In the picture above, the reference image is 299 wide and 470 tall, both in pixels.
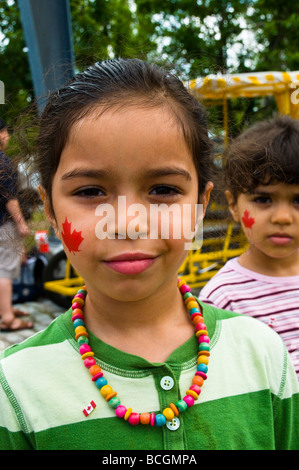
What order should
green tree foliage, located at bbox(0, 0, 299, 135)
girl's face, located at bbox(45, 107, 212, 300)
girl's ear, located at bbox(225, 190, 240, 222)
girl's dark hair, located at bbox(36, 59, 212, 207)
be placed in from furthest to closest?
green tree foliage, located at bbox(0, 0, 299, 135) → girl's ear, located at bbox(225, 190, 240, 222) → girl's dark hair, located at bbox(36, 59, 212, 207) → girl's face, located at bbox(45, 107, 212, 300)

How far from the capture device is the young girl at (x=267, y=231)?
1708 millimetres

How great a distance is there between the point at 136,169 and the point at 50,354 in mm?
504

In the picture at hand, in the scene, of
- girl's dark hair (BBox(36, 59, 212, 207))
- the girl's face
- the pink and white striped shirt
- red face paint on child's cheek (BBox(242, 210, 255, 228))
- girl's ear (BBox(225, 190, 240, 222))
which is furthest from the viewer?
girl's ear (BBox(225, 190, 240, 222))

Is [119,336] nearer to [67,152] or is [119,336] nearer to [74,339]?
[74,339]

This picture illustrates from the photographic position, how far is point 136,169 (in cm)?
92

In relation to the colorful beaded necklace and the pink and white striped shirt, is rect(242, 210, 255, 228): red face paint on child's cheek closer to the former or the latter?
the pink and white striped shirt

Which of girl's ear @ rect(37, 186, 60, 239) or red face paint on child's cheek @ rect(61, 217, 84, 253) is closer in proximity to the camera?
red face paint on child's cheek @ rect(61, 217, 84, 253)

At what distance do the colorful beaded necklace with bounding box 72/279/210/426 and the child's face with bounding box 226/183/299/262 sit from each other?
0.68 metres

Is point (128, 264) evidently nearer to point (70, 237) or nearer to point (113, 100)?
point (70, 237)

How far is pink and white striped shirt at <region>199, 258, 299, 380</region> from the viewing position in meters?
1.68

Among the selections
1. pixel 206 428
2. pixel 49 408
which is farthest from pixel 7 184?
pixel 206 428

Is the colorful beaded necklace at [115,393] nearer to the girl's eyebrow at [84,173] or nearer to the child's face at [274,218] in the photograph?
the girl's eyebrow at [84,173]

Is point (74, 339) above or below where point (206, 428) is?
above

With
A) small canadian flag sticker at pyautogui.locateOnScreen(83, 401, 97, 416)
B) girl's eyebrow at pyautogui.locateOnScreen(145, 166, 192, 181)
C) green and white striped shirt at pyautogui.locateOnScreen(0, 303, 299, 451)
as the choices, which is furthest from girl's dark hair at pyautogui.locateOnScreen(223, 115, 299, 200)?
small canadian flag sticker at pyautogui.locateOnScreen(83, 401, 97, 416)
